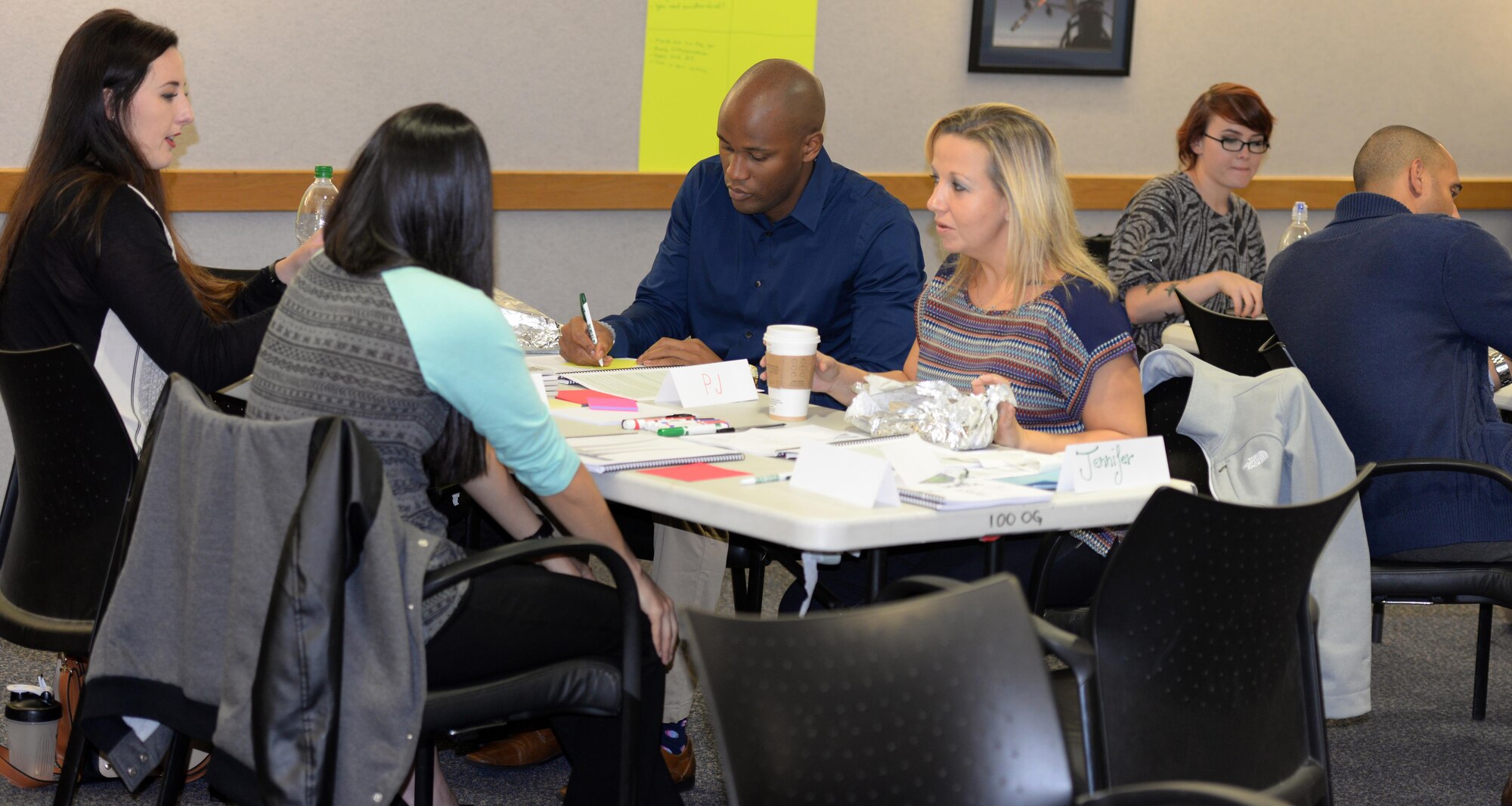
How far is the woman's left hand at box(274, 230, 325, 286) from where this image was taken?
2635mm

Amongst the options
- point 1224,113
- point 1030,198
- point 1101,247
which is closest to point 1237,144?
point 1224,113

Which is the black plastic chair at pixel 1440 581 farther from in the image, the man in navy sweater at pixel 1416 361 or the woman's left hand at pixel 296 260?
the woman's left hand at pixel 296 260

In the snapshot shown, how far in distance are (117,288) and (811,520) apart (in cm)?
136

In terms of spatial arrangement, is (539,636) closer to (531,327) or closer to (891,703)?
(891,703)

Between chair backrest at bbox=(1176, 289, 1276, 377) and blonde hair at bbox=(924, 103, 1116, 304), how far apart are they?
64 centimetres

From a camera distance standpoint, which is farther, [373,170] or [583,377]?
[583,377]

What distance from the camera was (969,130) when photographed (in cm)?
249

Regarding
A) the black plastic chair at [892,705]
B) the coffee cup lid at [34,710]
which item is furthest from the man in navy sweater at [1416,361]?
the coffee cup lid at [34,710]

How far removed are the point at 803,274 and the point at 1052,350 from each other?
941mm

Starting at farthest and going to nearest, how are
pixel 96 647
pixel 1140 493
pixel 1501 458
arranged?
pixel 1501 458, pixel 1140 493, pixel 96 647

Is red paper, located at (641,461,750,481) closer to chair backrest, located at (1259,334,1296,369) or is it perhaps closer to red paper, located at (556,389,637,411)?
red paper, located at (556,389,637,411)

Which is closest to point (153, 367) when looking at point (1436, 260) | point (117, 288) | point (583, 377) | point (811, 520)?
point (117, 288)

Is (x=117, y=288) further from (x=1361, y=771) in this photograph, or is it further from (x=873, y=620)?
(x=1361, y=771)

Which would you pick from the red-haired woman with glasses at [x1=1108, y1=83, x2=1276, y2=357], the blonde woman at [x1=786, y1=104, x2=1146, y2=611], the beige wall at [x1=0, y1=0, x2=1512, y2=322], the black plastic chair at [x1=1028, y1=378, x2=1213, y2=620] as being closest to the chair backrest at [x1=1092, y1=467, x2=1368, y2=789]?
the blonde woman at [x1=786, y1=104, x2=1146, y2=611]
